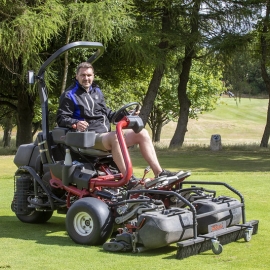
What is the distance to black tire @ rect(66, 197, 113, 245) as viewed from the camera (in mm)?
6520

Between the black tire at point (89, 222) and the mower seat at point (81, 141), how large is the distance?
0.67 m

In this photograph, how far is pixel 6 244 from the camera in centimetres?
671

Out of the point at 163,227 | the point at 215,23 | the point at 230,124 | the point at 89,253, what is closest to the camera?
the point at 163,227

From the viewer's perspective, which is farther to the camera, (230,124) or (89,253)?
(230,124)

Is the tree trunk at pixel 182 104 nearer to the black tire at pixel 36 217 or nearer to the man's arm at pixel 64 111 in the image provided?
the black tire at pixel 36 217

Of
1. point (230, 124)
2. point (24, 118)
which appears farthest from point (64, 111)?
point (230, 124)

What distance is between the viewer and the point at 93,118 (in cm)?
756

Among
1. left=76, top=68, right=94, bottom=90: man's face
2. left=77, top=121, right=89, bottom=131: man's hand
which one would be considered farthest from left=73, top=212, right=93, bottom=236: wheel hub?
left=76, top=68, right=94, bottom=90: man's face

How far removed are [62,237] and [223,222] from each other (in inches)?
71.5

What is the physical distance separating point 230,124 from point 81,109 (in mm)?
65112

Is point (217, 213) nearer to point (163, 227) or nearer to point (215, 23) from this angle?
point (163, 227)

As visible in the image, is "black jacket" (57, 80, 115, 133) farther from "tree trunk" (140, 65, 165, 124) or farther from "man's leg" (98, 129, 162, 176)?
"tree trunk" (140, 65, 165, 124)

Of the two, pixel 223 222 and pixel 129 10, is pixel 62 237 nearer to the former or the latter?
pixel 223 222

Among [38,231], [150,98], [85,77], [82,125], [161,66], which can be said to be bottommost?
[38,231]
